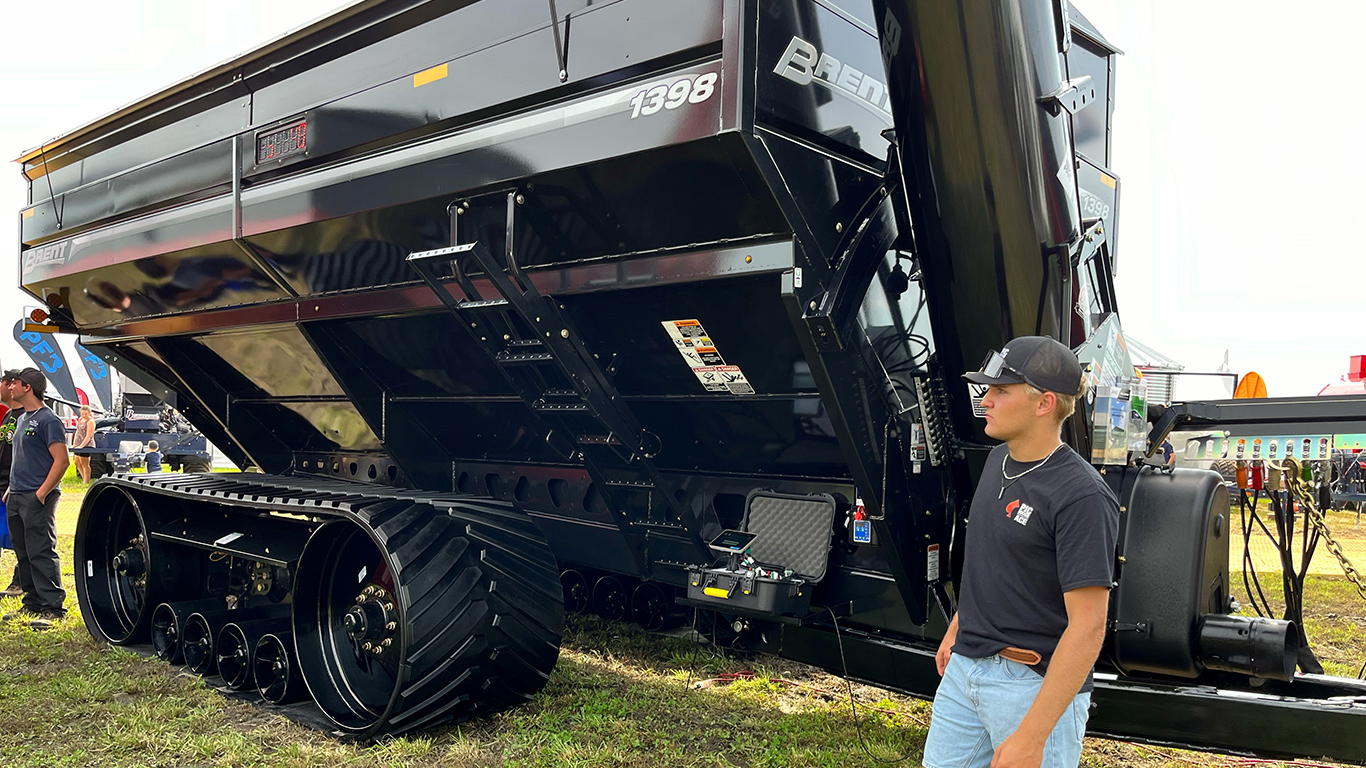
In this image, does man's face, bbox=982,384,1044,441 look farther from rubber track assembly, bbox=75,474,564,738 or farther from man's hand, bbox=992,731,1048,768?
rubber track assembly, bbox=75,474,564,738

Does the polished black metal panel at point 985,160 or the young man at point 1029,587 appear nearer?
the young man at point 1029,587

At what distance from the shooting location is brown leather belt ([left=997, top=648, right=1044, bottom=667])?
206 centimetres

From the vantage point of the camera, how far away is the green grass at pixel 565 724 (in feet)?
12.2

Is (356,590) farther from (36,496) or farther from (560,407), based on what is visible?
(36,496)

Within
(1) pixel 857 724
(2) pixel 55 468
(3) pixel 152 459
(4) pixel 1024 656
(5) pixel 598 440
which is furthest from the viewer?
(3) pixel 152 459

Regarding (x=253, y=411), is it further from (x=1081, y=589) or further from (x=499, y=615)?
(x=1081, y=589)

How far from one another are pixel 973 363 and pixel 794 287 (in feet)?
2.35

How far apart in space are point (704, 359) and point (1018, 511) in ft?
6.10

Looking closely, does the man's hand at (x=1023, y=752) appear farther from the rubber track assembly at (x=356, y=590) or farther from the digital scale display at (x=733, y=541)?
the rubber track assembly at (x=356, y=590)

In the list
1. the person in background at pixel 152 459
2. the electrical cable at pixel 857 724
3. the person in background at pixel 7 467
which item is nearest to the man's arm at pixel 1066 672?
the electrical cable at pixel 857 724

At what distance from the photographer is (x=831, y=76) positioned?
125 inches

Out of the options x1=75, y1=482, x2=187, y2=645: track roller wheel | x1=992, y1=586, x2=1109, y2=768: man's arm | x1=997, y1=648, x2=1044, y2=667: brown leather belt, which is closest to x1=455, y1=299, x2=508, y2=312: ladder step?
x1=997, y1=648, x2=1044, y2=667: brown leather belt

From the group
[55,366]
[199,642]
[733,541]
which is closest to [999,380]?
[733,541]

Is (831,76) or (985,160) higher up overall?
(831,76)
